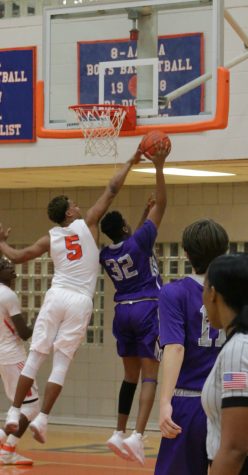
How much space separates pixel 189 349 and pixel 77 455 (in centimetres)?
573

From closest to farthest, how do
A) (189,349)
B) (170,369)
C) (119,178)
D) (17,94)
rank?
(170,369) → (189,349) → (119,178) → (17,94)

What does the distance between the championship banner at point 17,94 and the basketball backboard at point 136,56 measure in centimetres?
Result: 108

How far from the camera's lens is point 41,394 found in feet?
48.2

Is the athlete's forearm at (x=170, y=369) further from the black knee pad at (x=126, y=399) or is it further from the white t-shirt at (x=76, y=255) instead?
the white t-shirt at (x=76, y=255)

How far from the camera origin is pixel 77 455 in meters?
11.3

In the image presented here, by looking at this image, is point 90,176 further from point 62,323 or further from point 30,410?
point 30,410

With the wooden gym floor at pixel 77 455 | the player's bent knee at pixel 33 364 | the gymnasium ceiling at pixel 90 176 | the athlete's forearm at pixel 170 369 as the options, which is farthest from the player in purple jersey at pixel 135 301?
the athlete's forearm at pixel 170 369

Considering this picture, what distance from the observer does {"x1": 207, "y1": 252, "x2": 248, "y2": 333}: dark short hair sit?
4.12m

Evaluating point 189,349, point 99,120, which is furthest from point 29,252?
point 189,349

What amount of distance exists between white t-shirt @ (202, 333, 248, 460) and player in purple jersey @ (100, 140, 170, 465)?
5.03 meters

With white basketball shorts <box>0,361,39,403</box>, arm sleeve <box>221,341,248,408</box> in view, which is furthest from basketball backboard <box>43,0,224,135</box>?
arm sleeve <box>221,341,248,408</box>

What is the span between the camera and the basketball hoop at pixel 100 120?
33.6 ft

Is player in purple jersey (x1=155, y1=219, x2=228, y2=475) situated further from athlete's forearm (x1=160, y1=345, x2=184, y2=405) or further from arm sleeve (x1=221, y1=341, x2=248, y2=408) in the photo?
arm sleeve (x1=221, y1=341, x2=248, y2=408)

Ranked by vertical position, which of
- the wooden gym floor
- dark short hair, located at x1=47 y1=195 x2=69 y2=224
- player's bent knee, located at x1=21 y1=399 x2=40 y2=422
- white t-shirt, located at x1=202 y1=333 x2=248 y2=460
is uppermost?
dark short hair, located at x1=47 y1=195 x2=69 y2=224
